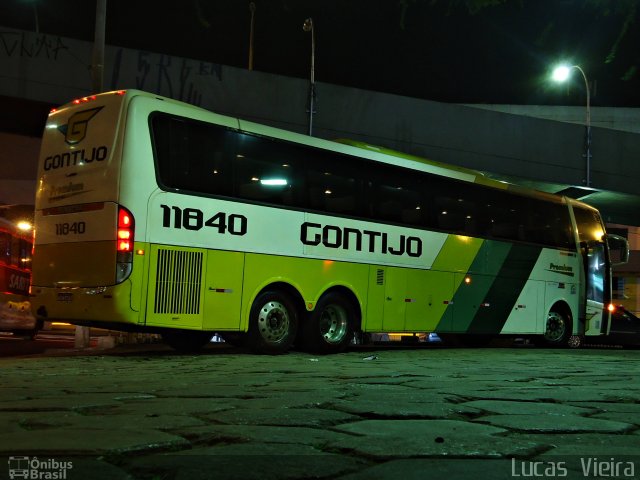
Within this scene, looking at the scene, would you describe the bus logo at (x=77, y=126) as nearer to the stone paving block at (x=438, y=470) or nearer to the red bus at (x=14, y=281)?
the stone paving block at (x=438, y=470)

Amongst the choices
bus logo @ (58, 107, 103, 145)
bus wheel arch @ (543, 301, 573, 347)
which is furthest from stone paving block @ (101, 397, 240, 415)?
bus wheel arch @ (543, 301, 573, 347)

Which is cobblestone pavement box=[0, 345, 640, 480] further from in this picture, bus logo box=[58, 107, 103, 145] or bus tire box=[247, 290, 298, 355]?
bus logo box=[58, 107, 103, 145]

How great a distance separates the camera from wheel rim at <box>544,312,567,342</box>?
17.9 meters

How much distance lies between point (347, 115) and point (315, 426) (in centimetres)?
1962

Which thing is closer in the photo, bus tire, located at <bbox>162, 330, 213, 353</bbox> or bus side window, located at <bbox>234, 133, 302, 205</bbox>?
bus side window, located at <bbox>234, 133, 302, 205</bbox>

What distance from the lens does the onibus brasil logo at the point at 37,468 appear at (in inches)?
126

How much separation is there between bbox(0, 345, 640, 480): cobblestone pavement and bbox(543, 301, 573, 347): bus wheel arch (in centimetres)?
992

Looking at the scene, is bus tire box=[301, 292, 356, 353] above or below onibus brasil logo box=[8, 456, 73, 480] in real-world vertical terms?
above

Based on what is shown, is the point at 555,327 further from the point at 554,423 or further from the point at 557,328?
the point at 554,423

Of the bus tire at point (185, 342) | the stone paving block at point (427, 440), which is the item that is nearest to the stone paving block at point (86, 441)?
the stone paving block at point (427, 440)

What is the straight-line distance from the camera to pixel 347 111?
23516 mm

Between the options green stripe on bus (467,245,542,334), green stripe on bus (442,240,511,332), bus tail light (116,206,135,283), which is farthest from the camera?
green stripe on bus (467,245,542,334)

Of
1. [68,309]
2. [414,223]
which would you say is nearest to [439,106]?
[414,223]

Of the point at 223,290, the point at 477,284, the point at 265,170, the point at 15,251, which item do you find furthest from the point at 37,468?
the point at 15,251
